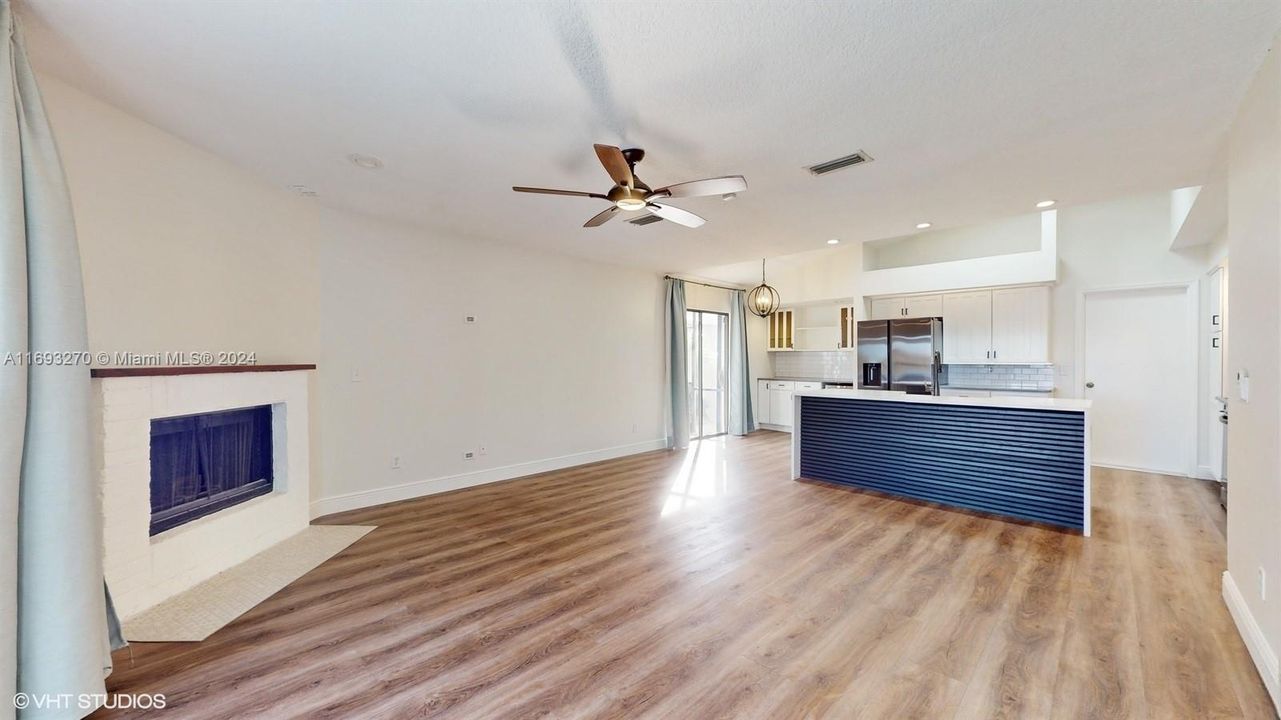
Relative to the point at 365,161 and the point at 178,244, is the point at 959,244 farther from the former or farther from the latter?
the point at 178,244

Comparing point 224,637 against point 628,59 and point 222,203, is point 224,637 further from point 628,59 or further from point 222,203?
point 628,59

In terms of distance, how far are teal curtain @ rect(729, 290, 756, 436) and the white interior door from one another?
4.34m

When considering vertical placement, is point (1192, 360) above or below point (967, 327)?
below

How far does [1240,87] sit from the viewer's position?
230 cm

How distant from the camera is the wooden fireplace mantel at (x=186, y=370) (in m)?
2.38

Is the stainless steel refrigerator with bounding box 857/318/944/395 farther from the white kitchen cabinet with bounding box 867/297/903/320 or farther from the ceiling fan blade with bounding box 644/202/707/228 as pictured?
the ceiling fan blade with bounding box 644/202/707/228

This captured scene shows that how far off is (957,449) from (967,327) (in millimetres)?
2734

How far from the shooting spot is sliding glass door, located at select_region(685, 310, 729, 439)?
7.95 m

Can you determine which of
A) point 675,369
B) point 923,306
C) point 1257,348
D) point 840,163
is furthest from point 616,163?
point 923,306

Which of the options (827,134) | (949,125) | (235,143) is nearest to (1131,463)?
(949,125)

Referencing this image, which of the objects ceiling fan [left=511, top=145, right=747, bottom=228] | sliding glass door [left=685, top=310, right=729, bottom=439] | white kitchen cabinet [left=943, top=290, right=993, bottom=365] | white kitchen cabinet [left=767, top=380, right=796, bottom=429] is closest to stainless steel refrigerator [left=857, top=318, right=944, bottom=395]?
white kitchen cabinet [left=943, top=290, right=993, bottom=365]

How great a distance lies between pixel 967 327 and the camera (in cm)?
629

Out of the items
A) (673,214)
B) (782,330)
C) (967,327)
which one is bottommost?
(967,327)

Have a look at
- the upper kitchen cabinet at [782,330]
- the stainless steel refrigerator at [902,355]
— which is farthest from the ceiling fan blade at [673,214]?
the upper kitchen cabinet at [782,330]
